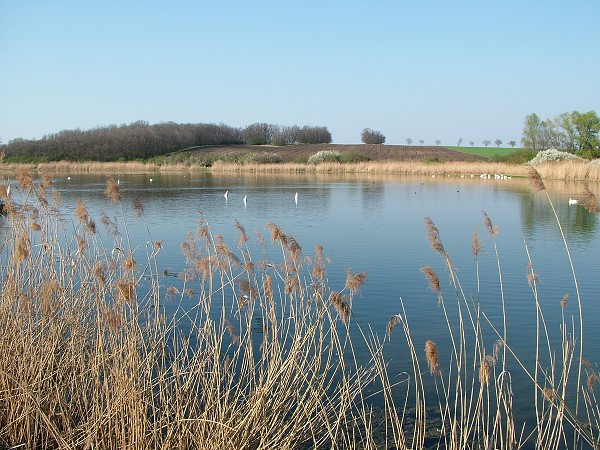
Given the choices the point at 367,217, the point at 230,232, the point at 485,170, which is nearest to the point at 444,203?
the point at 367,217

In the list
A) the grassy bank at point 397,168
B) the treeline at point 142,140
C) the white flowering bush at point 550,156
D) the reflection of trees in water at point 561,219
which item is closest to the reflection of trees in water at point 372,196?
the reflection of trees in water at point 561,219

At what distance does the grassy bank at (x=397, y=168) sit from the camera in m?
34.7

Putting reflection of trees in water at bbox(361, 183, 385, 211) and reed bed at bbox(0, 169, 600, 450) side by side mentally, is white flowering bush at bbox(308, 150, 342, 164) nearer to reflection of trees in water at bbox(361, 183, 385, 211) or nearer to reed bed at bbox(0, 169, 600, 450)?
reflection of trees in water at bbox(361, 183, 385, 211)

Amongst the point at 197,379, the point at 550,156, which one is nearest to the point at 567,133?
the point at 550,156

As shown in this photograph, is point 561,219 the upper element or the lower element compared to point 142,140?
lower

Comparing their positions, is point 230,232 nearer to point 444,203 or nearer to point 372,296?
point 372,296

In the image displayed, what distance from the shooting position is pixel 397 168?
157ft

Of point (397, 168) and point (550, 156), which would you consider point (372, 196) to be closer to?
point (397, 168)

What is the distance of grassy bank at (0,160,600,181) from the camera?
34.7m

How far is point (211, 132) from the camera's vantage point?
93188 millimetres

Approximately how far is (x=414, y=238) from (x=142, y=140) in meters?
71.0

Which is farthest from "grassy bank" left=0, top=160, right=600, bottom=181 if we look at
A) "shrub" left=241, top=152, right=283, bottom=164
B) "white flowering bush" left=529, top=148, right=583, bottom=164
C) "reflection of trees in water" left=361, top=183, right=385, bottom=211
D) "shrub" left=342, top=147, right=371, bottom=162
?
"reflection of trees in water" left=361, top=183, right=385, bottom=211

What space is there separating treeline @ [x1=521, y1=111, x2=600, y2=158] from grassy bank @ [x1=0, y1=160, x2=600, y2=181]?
14416mm

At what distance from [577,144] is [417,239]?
1930 inches
